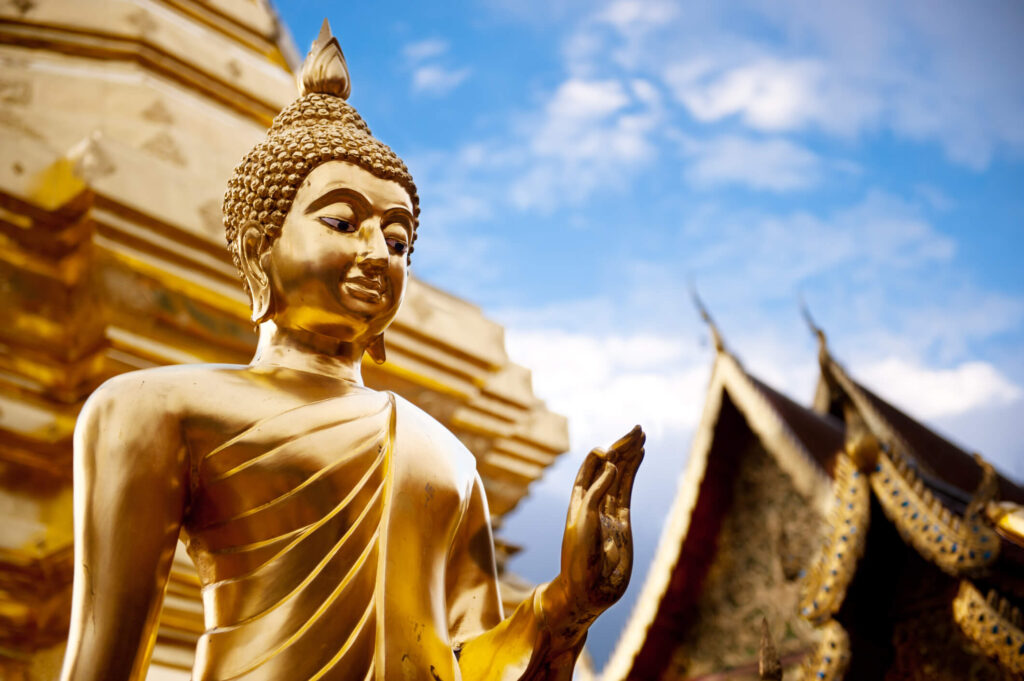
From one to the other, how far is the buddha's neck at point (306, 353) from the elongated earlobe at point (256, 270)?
0.13 ft

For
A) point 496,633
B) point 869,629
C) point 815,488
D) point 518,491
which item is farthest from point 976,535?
point 496,633

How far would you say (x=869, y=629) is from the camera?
177 inches

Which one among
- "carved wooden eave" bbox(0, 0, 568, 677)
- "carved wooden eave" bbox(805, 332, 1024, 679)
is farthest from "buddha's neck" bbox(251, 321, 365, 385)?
"carved wooden eave" bbox(805, 332, 1024, 679)

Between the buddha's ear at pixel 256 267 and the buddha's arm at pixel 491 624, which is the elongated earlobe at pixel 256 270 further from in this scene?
the buddha's arm at pixel 491 624

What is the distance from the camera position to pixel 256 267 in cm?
162

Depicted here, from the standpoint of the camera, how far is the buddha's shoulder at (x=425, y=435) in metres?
1.54

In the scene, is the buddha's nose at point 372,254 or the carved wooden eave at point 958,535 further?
the carved wooden eave at point 958,535

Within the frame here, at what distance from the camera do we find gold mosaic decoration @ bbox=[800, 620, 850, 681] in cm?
422

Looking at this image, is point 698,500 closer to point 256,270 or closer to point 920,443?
point 920,443

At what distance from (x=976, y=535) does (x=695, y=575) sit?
7.81ft

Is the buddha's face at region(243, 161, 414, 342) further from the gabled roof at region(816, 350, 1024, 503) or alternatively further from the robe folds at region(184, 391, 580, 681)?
the gabled roof at region(816, 350, 1024, 503)

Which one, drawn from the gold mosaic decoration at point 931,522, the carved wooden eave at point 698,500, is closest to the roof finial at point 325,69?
the gold mosaic decoration at point 931,522

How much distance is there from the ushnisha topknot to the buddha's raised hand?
55 cm

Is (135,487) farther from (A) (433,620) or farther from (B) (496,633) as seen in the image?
(B) (496,633)
